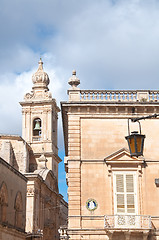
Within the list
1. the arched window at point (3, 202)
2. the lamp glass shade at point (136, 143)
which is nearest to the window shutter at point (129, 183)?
the arched window at point (3, 202)

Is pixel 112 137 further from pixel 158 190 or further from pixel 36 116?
pixel 36 116

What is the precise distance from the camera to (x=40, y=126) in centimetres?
5522

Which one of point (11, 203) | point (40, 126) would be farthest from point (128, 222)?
point (40, 126)

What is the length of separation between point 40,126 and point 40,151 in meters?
3.51

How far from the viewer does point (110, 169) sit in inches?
838

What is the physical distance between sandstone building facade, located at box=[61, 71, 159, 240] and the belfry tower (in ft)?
98.4

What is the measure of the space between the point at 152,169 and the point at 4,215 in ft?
29.6

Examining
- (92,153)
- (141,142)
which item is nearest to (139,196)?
(92,153)

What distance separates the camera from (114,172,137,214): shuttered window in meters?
20.7

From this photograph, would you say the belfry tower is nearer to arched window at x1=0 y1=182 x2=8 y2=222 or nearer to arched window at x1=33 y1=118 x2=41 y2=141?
arched window at x1=33 y1=118 x2=41 y2=141

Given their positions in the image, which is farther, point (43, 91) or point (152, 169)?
point (43, 91)

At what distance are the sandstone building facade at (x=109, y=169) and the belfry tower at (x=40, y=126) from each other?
3000cm

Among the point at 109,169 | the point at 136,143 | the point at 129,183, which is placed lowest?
the point at 136,143

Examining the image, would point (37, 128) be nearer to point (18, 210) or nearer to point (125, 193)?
point (18, 210)
